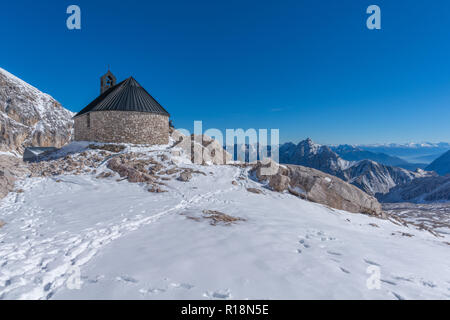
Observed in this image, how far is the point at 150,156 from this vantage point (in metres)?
19.7

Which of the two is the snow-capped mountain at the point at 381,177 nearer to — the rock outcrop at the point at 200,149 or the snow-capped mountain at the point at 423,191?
the snow-capped mountain at the point at 423,191

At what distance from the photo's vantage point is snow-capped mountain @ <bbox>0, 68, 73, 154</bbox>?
60000mm

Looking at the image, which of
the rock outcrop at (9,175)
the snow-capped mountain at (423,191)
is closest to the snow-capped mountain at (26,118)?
the rock outcrop at (9,175)

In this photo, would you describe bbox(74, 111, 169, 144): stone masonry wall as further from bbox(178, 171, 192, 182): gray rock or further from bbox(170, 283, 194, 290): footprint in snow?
bbox(170, 283, 194, 290): footprint in snow

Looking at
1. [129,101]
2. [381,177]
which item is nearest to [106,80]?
[129,101]

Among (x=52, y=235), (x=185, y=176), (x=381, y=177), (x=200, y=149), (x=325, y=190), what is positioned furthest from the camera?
(x=381, y=177)

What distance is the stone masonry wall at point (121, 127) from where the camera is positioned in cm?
2308

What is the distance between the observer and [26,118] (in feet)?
215

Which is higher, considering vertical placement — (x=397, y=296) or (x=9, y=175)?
(x=9, y=175)

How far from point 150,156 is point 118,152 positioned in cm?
409

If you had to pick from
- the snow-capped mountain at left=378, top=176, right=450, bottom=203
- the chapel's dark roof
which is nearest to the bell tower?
the chapel's dark roof

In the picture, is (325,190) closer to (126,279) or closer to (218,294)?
(218,294)

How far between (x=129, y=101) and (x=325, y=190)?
913 inches

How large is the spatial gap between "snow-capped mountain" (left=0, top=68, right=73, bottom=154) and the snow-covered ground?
73.0 m
